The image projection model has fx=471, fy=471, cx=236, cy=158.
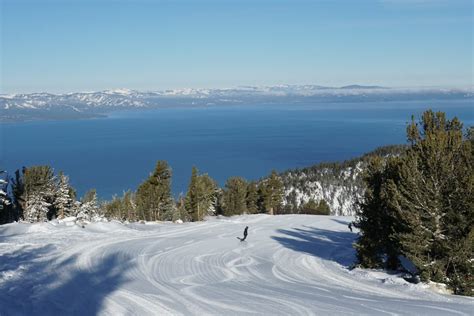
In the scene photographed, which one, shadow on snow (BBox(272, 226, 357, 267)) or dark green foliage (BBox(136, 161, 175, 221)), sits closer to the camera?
shadow on snow (BBox(272, 226, 357, 267))

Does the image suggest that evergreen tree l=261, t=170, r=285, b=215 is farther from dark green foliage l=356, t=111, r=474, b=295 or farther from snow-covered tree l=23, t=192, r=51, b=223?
dark green foliage l=356, t=111, r=474, b=295

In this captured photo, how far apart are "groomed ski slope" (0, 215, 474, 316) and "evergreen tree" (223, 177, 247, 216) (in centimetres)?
3387

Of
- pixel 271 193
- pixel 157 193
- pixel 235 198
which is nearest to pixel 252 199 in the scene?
pixel 271 193

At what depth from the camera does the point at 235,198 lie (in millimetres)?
64438

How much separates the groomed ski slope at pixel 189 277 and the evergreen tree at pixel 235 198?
33.9 meters

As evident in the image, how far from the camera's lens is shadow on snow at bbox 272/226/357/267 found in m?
22.9

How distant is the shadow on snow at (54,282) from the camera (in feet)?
36.6

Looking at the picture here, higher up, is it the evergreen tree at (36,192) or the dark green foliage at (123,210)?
the evergreen tree at (36,192)

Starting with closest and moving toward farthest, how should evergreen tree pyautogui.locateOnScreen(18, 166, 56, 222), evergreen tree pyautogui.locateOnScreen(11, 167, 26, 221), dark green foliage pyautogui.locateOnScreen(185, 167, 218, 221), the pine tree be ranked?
evergreen tree pyautogui.locateOnScreen(18, 166, 56, 222), the pine tree, dark green foliage pyautogui.locateOnScreen(185, 167, 218, 221), evergreen tree pyautogui.locateOnScreen(11, 167, 26, 221)

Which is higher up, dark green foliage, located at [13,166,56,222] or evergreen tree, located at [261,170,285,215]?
dark green foliage, located at [13,166,56,222]

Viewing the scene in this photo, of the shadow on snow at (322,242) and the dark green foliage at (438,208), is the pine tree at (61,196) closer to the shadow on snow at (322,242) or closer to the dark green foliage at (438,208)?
the shadow on snow at (322,242)

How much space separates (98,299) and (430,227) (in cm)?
1050


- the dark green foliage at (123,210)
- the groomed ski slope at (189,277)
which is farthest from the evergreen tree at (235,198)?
the groomed ski slope at (189,277)

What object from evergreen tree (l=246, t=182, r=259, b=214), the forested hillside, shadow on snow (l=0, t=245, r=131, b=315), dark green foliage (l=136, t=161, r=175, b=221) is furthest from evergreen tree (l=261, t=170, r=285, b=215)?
the forested hillside
